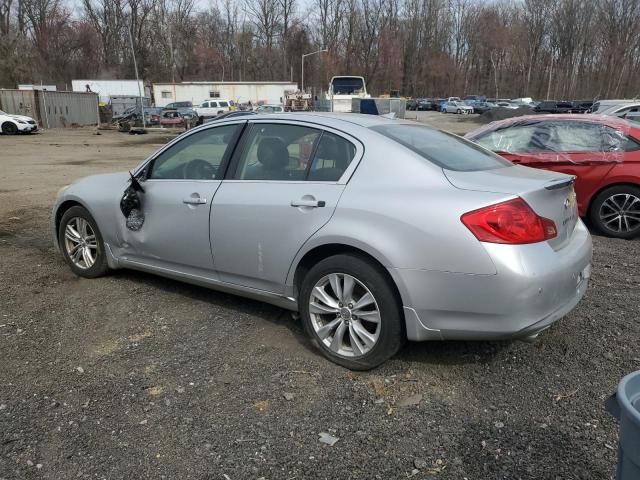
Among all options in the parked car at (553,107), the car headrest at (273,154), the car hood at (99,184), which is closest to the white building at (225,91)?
the parked car at (553,107)

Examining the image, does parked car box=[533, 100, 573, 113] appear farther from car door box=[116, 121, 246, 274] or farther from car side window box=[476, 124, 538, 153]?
car door box=[116, 121, 246, 274]

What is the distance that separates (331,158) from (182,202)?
51.9 inches

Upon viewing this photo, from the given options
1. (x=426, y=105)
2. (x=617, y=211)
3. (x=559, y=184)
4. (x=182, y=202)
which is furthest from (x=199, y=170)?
(x=426, y=105)

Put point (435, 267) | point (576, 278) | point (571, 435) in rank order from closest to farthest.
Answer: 1. point (571, 435)
2. point (435, 267)
3. point (576, 278)

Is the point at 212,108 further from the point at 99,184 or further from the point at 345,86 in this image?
the point at 99,184

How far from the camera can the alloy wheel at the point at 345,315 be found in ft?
10.7

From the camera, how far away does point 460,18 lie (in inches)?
3654

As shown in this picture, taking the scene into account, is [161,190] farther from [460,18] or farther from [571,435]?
[460,18]

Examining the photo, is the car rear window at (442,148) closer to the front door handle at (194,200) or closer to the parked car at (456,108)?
the front door handle at (194,200)

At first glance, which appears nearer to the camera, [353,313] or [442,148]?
[353,313]

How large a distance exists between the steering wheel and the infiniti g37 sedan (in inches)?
0.5

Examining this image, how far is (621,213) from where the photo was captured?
6574 mm

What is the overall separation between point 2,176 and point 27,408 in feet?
39.3

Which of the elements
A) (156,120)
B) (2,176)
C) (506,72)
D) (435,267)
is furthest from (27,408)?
(506,72)
